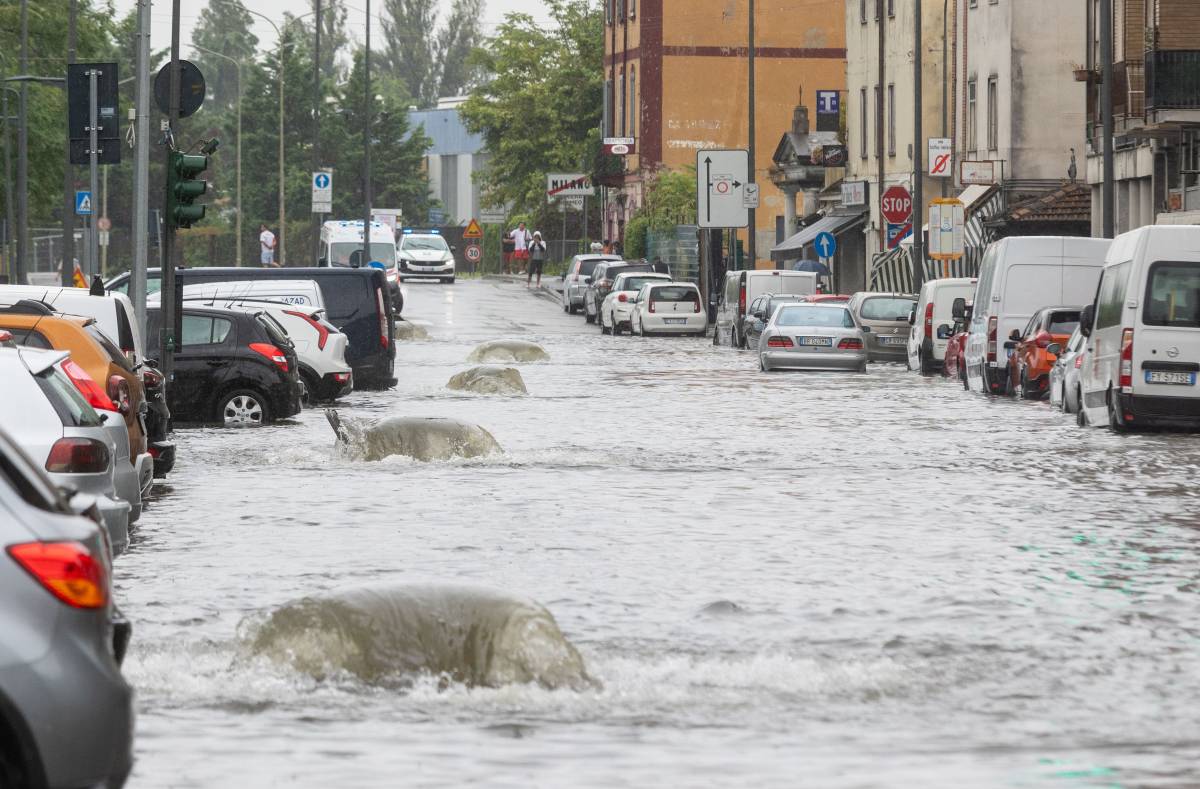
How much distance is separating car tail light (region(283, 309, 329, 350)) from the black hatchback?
391cm

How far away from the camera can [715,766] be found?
7.70 meters

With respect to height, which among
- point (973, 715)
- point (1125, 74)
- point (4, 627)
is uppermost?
point (1125, 74)

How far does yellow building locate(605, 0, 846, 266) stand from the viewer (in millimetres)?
92438

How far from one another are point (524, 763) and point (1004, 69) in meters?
53.0

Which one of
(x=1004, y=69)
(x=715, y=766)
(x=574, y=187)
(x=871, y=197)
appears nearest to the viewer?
(x=715, y=766)

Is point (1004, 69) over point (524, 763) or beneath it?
over

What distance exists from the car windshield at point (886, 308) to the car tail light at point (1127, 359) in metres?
22.1

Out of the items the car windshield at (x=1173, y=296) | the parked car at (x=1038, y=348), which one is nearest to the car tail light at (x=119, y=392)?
the car windshield at (x=1173, y=296)

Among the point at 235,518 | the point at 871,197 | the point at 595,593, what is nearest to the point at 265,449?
the point at 235,518

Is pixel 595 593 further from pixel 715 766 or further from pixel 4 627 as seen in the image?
pixel 4 627

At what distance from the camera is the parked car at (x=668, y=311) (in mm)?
61094

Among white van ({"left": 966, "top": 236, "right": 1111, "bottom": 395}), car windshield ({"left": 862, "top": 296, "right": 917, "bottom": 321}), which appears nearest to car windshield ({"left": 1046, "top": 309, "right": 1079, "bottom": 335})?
white van ({"left": 966, "top": 236, "right": 1111, "bottom": 395})

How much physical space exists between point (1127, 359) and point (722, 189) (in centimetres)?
4303

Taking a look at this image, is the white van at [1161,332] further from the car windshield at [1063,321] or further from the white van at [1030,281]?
the white van at [1030,281]
